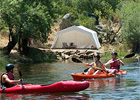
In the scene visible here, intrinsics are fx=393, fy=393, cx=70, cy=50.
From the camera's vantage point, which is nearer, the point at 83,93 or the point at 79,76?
the point at 83,93

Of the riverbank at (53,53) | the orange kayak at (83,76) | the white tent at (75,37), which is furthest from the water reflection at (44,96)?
the white tent at (75,37)

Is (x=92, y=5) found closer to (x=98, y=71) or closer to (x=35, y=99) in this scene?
(x=98, y=71)

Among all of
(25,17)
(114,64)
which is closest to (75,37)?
(25,17)

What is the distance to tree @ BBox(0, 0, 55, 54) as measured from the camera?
26859mm

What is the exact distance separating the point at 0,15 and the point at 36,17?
11.0 feet

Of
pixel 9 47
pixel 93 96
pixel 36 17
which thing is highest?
pixel 36 17

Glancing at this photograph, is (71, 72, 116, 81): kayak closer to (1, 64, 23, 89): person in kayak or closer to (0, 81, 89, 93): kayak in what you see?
(0, 81, 89, 93): kayak

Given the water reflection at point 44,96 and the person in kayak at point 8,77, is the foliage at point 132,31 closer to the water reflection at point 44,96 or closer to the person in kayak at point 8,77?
the water reflection at point 44,96

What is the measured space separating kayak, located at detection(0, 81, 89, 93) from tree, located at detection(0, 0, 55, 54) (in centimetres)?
1344

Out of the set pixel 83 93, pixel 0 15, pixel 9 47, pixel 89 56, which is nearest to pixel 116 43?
pixel 89 56

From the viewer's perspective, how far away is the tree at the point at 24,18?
88.1ft

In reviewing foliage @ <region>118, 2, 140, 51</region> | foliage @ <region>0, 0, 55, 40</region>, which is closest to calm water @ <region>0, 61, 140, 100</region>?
foliage @ <region>0, 0, 55, 40</region>

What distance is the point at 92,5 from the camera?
48.1 meters

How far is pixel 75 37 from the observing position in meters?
38.3
